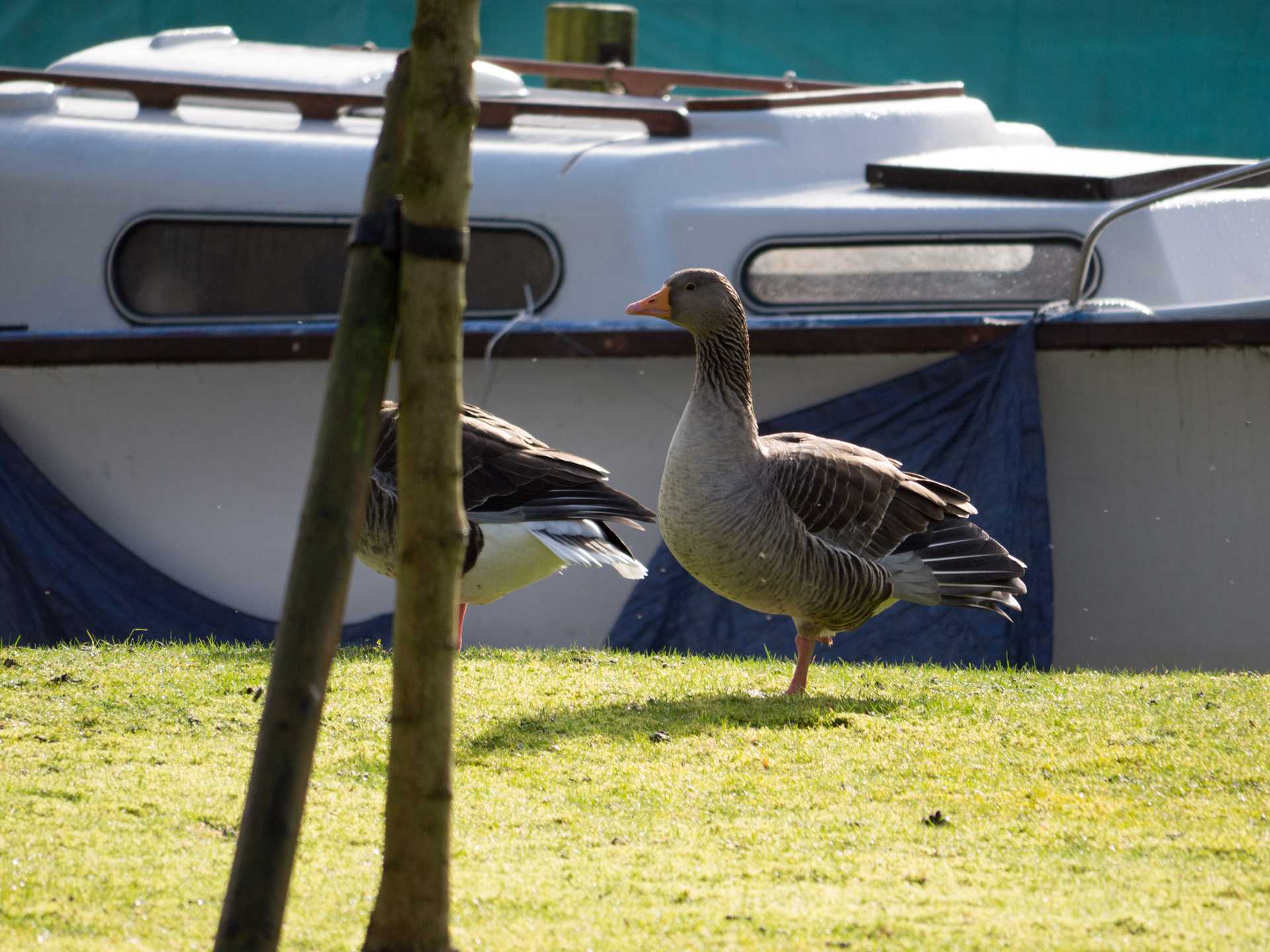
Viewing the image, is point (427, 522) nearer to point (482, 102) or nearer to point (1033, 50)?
point (482, 102)

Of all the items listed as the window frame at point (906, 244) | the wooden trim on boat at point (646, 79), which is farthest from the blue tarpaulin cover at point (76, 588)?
the wooden trim on boat at point (646, 79)

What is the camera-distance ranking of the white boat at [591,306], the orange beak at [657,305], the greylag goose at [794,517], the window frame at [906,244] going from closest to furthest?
the greylag goose at [794,517] < the orange beak at [657,305] < the white boat at [591,306] < the window frame at [906,244]

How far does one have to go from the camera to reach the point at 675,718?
18.9ft

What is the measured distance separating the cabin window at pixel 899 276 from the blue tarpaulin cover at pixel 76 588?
3005mm

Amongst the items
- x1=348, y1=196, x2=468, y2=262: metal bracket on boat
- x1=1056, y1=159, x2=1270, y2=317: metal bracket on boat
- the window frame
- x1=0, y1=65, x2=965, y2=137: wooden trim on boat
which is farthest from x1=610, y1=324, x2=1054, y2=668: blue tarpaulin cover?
x1=348, y1=196, x2=468, y2=262: metal bracket on boat

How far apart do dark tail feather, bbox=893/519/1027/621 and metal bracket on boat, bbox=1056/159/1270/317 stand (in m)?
2.00

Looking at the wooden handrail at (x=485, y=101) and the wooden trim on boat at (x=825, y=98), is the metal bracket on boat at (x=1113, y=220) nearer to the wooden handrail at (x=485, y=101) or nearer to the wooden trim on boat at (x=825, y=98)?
the wooden trim on boat at (x=825, y=98)

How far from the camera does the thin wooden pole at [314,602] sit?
3018 millimetres

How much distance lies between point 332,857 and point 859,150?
6773 millimetres

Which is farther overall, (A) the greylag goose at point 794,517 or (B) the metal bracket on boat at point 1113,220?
(B) the metal bracket on boat at point 1113,220

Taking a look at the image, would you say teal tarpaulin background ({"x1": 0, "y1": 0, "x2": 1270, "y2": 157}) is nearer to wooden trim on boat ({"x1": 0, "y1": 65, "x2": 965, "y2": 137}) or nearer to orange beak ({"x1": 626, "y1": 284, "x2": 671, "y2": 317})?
wooden trim on boat ({"x1": 0, "y1": 65, "x2": 965, "y2": 137})

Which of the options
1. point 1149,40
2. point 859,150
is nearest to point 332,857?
point 859,150

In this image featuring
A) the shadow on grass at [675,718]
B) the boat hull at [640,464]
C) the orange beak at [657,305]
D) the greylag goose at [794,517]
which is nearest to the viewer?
the shadow on grass at [675,718]

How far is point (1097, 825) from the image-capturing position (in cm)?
445
